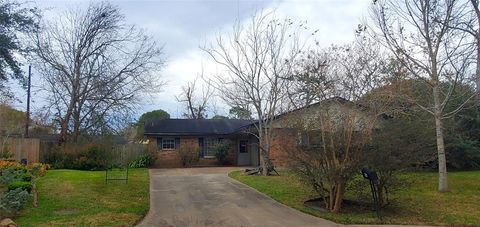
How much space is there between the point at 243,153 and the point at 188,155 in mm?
3891

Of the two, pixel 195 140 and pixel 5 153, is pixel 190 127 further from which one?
pixel 5 153

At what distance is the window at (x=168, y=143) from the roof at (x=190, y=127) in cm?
62

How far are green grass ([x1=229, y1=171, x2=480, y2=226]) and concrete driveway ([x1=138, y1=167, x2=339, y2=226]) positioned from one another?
512mm

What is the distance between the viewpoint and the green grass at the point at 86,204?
8.58 m

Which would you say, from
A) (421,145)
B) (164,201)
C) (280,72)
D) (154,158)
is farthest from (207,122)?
(421,145)

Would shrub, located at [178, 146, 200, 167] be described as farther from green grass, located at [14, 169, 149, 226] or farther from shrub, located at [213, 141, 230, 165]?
green grass, located at [14, 169, 149, 226]

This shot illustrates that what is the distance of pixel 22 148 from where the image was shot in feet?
71.6

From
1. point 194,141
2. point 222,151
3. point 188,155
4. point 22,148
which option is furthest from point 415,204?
point 22,148

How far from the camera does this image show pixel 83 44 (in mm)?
27188

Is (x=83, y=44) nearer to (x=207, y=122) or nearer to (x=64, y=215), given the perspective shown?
(x=207, y=122)

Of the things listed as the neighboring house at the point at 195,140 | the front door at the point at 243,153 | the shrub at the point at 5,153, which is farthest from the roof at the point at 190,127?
the shrub at the point at 5,153

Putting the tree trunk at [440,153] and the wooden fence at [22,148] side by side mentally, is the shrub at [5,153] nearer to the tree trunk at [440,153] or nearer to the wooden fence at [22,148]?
the wooden fence at [22,148]

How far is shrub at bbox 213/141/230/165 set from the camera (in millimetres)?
27438

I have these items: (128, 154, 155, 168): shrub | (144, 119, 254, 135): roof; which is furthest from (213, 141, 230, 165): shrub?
(128, 154, 155, 168): shrub
